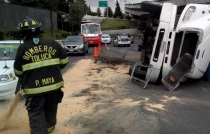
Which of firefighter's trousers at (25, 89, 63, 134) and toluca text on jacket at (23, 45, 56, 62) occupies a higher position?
toluca text on jacket at (23, 45, 56, 62)

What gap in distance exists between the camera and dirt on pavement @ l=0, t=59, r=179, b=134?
16.1 ft

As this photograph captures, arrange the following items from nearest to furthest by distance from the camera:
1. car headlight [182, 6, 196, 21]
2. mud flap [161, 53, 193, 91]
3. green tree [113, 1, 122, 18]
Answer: mud flap [161, 53, 193, 91] < car headlight [182, 6, 196, 21] < green tree [113, 1, 122, 18]

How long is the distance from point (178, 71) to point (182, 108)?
77.4 inches

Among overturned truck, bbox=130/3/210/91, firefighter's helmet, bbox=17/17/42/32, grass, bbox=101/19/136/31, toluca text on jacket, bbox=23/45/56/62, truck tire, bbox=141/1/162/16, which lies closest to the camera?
toluca text on jacket, bbox=23/45/56/62

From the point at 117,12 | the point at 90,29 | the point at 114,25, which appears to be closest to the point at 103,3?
the point at 114,25

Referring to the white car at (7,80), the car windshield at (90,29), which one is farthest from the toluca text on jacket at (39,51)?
the car windshield at (90,29)

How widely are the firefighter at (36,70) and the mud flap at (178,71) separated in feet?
15.1

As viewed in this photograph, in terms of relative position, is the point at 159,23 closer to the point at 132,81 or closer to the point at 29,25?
the point at 132,81

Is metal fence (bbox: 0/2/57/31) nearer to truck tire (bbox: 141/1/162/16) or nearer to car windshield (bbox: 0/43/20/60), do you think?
car windshield (bbox: 0/43/20/60)

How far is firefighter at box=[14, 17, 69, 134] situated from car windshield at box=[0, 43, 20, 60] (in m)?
3.76

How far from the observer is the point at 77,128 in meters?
4.92

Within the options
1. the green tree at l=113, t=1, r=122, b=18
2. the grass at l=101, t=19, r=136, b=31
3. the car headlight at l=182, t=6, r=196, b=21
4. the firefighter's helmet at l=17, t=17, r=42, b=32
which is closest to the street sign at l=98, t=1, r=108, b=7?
the grass at l=101, t=19, r=136, b=31

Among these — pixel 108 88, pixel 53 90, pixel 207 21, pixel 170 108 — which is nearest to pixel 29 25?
pixel 53 90

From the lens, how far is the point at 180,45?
796 centimetres
